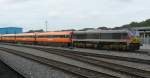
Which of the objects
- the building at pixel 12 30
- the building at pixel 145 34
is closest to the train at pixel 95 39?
the building at pixel 145 34

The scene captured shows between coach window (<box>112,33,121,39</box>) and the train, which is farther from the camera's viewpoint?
coach window (<box>112,33,121,39</box>)

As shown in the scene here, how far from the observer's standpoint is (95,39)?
39.7 m

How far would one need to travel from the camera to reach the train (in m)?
35.1

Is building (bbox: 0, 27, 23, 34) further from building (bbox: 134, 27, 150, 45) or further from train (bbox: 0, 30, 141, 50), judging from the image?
building (bbox: 134, 27, 150, 45)

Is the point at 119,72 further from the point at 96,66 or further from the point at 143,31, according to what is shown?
the point at 143,31

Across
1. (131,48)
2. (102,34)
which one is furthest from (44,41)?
(131,48)

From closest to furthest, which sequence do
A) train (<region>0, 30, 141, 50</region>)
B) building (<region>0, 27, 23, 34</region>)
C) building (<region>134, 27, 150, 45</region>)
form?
train (<region>0, 30, 141, 50</region>)
building (<region>134, 27, 150, 45</region>)
building (<region>0, 27, 23, 34</region>)

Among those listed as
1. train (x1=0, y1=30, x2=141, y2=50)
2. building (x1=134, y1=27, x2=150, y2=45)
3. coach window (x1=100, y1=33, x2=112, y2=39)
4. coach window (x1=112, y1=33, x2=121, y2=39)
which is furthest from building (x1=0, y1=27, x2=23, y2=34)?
coach window (x1=112, y1=33, x2=121, y2=39)

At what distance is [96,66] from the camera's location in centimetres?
1909

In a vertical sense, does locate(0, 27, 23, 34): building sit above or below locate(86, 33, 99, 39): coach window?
above

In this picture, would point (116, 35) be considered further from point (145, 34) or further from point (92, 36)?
point (145, 34)

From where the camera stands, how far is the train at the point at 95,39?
3512 centimetres

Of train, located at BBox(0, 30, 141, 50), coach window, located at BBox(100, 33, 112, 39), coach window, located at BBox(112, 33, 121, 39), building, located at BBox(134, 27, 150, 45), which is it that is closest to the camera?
train, located at BBox(0, 30, 141, 50)

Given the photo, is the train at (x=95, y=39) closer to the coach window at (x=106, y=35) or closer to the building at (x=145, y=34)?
the coach window at (x=106, y=35)
